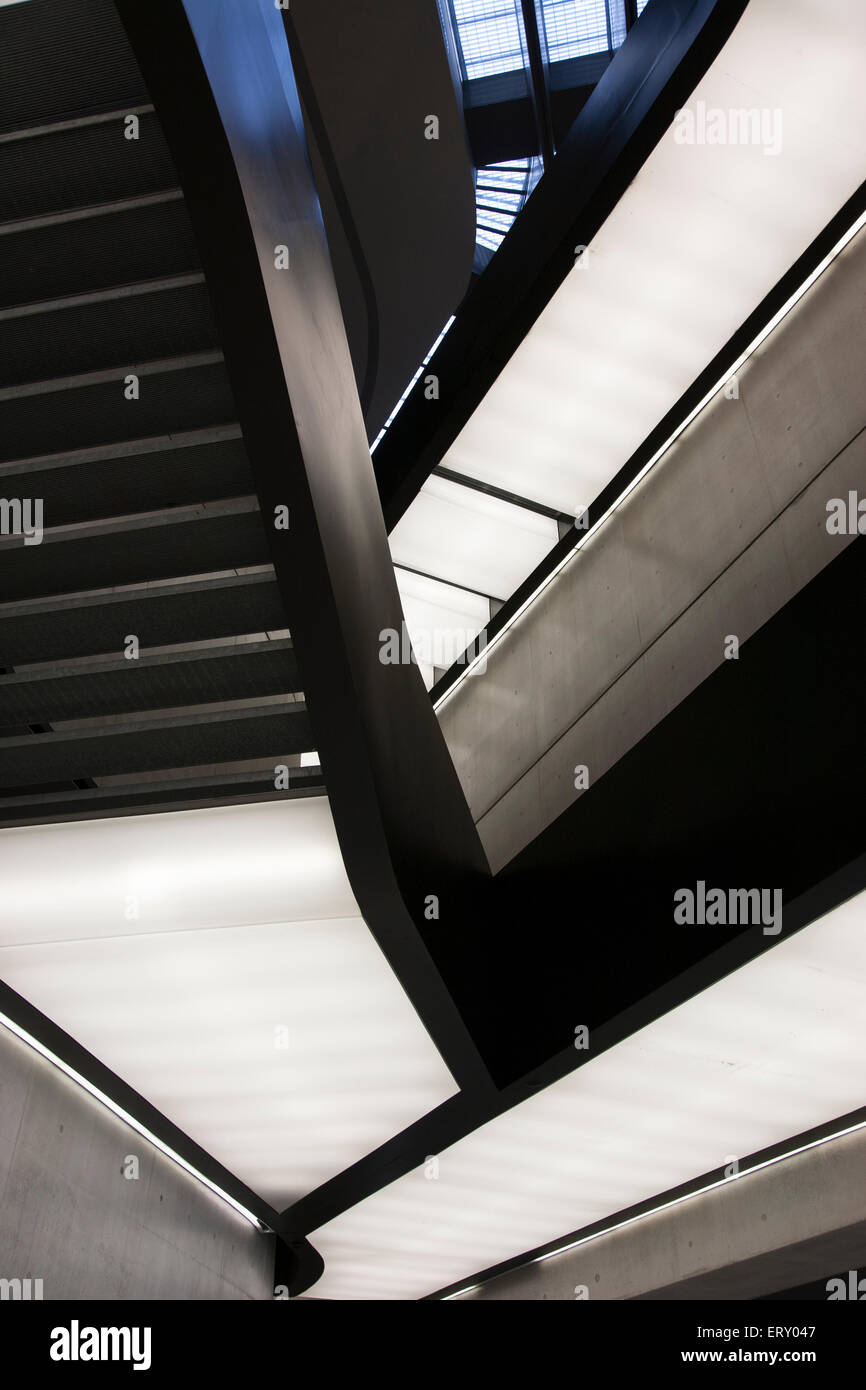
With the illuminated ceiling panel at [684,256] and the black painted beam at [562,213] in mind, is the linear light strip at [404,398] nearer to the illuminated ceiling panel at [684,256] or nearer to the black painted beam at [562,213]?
the black painted beam at [562,213]

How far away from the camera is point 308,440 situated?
371cm

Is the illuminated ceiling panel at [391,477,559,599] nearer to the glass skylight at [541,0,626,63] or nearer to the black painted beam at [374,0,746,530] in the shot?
the black painted beam at [374,0,746,530]

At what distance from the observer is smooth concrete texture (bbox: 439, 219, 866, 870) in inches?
269

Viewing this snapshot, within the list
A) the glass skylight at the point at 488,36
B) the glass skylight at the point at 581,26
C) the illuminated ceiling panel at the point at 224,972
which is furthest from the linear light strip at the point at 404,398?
the illuminated ceiling panel at the point at 224,972

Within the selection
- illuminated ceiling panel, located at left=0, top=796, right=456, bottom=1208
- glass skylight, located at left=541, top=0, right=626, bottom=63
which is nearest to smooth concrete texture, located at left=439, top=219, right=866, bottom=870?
illuminated ceiling panel, located at left=0, top=796, right=456, bottom=1208

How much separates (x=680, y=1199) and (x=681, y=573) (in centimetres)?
531

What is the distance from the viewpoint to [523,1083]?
6.91 meters

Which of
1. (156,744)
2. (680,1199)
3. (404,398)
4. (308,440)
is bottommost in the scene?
(680,1199)

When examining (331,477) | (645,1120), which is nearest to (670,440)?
(645,1120)

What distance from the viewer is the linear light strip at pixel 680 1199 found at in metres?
8.14

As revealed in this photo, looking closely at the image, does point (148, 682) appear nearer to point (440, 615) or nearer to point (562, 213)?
point (562, 213)

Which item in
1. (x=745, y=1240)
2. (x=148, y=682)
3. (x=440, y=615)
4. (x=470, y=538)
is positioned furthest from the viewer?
(x=440, y=615)

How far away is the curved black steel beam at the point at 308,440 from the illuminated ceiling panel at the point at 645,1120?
66.4 inches

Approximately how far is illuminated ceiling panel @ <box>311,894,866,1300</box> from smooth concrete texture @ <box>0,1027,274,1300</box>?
1.33m
